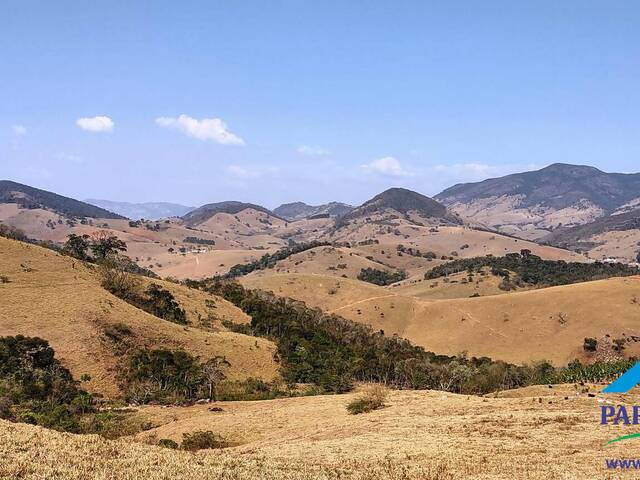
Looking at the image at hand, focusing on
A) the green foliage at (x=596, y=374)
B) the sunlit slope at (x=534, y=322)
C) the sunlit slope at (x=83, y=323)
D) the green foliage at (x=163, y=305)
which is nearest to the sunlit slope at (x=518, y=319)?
the sunlit slope at (x=534, y=322)

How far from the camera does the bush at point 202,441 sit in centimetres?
3177

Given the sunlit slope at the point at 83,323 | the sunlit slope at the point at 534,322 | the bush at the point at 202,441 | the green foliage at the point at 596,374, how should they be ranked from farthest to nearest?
the sunlit slope at the point at 534,322
the sunlit slope at the point at 83,323
the green foliage at the point at 596,374
the bush at the point at 202,441

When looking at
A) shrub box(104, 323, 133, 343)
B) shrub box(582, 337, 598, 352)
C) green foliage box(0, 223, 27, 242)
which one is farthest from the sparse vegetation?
green foliage box(0, 223, 27, 242)

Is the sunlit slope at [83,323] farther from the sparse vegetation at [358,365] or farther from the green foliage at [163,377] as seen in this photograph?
the sparse vegetation at [358,365]

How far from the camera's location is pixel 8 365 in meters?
49.6

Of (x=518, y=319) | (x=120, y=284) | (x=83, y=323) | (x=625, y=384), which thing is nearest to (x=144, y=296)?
(x=120, y=284)

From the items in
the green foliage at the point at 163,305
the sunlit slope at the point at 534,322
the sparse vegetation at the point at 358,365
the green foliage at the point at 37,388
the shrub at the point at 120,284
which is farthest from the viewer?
the sunlit slope at the point at 534,322

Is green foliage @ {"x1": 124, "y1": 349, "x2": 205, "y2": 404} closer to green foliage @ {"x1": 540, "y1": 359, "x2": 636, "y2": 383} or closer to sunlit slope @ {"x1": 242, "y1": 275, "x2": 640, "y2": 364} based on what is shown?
green foliage @ {"x1": 540, "y1": 359, "x2": 636, "y2": 383}

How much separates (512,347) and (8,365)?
10961 cm

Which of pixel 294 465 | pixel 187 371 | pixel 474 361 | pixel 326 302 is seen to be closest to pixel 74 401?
pixel 187 371

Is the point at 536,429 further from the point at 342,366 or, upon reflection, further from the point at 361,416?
the point at 342,366

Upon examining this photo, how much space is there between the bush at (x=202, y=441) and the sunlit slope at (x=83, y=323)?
22.5m

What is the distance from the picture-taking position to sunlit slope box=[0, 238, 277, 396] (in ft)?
181

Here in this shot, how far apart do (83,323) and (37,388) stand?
13612mm
